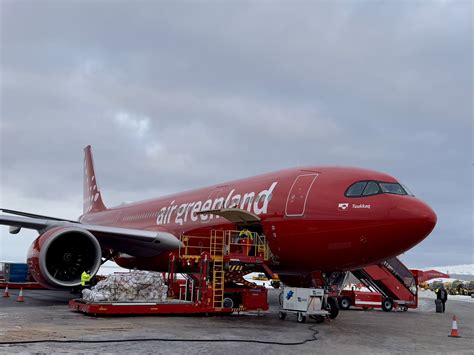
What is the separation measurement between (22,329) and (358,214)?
22.8 ft

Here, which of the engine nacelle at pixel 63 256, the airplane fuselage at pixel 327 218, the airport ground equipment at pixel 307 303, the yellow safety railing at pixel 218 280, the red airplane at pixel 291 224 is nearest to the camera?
the airplane fuselage at pixel 327 218

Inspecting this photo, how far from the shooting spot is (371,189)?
1213 cm

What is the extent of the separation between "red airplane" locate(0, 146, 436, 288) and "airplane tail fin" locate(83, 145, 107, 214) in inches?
446

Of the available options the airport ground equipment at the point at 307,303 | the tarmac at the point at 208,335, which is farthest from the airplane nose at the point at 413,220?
the airport ground equipment at the point at 307,303

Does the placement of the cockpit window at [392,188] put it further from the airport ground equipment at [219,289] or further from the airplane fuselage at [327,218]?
the airport ground equipment at [219,289]

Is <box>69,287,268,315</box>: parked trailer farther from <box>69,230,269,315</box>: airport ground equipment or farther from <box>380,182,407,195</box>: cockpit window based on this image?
<box>380,182,407,195</box>: cockpit window

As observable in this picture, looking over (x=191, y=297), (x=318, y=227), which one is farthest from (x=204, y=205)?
(x=318, y=227)

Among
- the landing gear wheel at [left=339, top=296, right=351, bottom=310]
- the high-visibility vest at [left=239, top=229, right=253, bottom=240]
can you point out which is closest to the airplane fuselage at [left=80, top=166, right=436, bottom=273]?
the high-visibility vest at [left=239, top=229, right=253, bottom=240]

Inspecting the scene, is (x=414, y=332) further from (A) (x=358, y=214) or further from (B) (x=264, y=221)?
(B) (x=264, y=221)

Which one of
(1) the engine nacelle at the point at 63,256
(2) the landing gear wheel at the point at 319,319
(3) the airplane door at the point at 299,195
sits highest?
(3) the airplane door at the point at 299,195

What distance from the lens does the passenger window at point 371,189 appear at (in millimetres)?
12031

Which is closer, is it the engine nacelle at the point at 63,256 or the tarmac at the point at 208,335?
the tarmac at the point at 208,335

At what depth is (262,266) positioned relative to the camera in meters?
13.3

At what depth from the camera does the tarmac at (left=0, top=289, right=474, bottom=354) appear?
8.09 m
